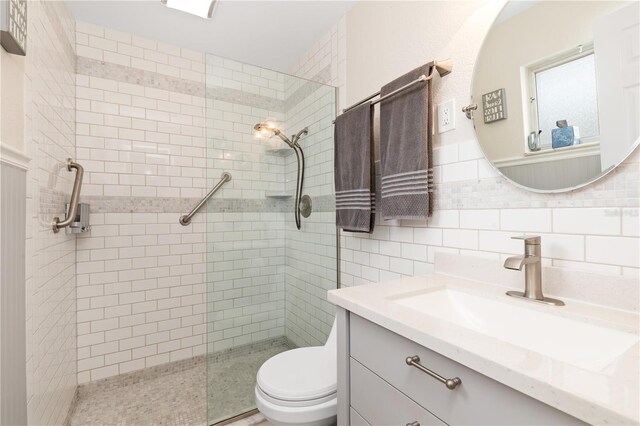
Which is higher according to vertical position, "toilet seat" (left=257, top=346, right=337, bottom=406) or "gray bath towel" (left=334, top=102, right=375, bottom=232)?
"gray bath towel" (left=334, top=102, right=375, bottom=232)

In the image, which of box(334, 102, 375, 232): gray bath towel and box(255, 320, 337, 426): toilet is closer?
box(255, 320, 337, 426): toilet

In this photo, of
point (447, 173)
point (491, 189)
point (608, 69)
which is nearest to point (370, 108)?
point (447, 173)

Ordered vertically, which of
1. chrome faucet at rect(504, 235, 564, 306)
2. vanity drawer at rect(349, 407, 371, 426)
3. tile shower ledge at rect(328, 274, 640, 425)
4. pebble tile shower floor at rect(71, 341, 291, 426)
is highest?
chrome faucet at rect(504, 235, 564, 306)

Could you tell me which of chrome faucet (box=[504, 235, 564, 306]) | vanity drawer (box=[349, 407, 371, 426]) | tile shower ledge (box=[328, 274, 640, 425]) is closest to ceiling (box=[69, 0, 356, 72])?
chrome faucet (box=[504, 235, 564, 306])

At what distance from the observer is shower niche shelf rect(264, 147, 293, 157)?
194 centimetres

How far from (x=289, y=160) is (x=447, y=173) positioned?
3.46 ft

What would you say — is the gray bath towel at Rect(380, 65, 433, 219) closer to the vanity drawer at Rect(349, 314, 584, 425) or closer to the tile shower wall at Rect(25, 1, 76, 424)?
the vanity drawer at Rect(349, 314, 584, 425)

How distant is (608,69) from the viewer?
850 mm

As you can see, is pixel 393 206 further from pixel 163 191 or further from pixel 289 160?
pixel 163 191

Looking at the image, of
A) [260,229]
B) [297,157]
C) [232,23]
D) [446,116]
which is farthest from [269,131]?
[446,116]

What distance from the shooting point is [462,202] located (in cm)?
125

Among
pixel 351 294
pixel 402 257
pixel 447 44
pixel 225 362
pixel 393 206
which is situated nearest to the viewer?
pixel 351 294

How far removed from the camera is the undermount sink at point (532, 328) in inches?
28.2

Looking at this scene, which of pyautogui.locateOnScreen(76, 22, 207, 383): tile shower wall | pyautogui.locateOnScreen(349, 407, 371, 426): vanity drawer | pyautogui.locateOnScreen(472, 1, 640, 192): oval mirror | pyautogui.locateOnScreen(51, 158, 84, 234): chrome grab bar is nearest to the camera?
pyautogui.locateOnScreen(472, 1, 640, 192): oval mirror
